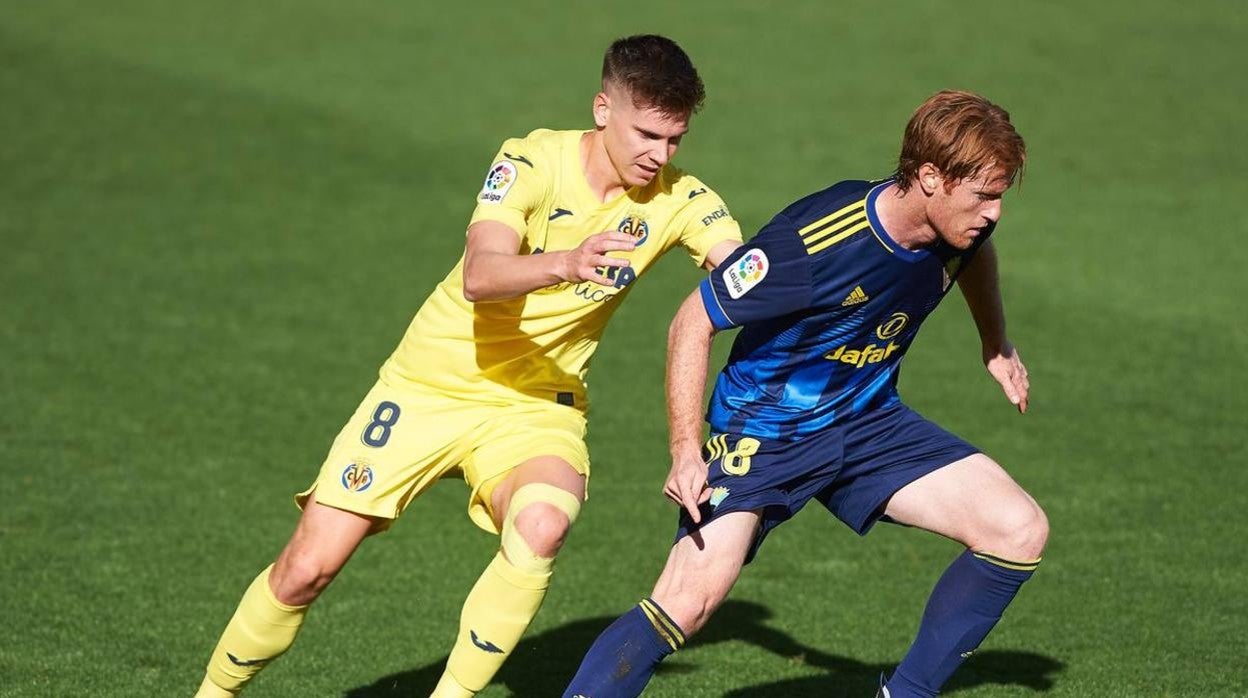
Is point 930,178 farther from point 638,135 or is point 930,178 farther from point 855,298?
point 638,135

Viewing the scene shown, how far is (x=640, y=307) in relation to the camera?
1276 centimetres

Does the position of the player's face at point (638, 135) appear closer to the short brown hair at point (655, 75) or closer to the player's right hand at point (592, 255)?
the short brown hair at point (655, 75)

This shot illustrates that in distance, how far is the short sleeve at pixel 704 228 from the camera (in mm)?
5434

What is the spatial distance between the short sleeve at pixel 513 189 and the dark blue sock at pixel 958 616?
1816 mm

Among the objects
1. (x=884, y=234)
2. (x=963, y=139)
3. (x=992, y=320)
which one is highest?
(x=963, y=139)

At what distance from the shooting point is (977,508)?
5.12 metres

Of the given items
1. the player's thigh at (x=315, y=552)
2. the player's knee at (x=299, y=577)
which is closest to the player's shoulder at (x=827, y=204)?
the player's thigh at (x=315, y=552)

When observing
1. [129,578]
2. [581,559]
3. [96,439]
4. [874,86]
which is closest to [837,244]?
Result: [581,559]

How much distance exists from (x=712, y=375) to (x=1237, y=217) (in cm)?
644

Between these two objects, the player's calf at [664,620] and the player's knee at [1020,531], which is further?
the player's knee at [1020,531]

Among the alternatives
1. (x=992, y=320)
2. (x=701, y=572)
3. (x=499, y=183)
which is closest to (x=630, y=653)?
(x=701, y=572)

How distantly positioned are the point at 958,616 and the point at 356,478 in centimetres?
201

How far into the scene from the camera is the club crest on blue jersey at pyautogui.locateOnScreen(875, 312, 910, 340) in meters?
5.11

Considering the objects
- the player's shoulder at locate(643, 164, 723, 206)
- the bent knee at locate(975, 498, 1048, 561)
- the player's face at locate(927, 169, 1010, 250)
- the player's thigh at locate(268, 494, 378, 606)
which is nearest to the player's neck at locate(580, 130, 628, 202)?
the player's shoulder at locate(643, 164, 723, 206)
